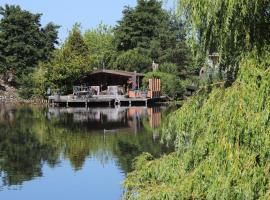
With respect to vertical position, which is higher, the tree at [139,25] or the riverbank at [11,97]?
the tree at [139,25]

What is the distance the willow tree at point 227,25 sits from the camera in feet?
24.4

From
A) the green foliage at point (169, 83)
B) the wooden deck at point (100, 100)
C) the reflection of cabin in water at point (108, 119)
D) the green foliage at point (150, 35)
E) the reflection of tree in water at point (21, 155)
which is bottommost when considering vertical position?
the reflection of tree in water at point (21, 155)

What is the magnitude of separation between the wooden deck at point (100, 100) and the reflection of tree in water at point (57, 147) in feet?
61.8

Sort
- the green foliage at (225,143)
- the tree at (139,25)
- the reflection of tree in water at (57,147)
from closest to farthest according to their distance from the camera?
1. the green foliage at (225,143)
2. the reflection of tree in water at (57,147)
3. the tree at (139,25)

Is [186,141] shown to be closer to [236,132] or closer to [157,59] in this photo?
[236,132]

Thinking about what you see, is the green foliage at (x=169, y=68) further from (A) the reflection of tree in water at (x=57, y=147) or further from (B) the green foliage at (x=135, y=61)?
(A) the reflection of tree in water at (x=57, y=147)

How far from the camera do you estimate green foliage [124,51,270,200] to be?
280 inches

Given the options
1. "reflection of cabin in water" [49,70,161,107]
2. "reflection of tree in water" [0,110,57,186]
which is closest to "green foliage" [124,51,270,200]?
"reflection of tree in water" [0,110,57,186]

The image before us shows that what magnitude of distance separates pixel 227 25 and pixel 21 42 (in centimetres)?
7135

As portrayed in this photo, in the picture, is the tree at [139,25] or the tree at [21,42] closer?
the tree at [21,42]

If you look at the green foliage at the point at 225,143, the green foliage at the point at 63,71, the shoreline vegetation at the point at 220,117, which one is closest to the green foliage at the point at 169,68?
the green foliage at the point at 63,71

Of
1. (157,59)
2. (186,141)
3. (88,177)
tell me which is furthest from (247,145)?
(157,59)

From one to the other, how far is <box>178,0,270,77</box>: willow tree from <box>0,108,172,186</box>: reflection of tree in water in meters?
15.1

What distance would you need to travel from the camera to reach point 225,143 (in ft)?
24.2
